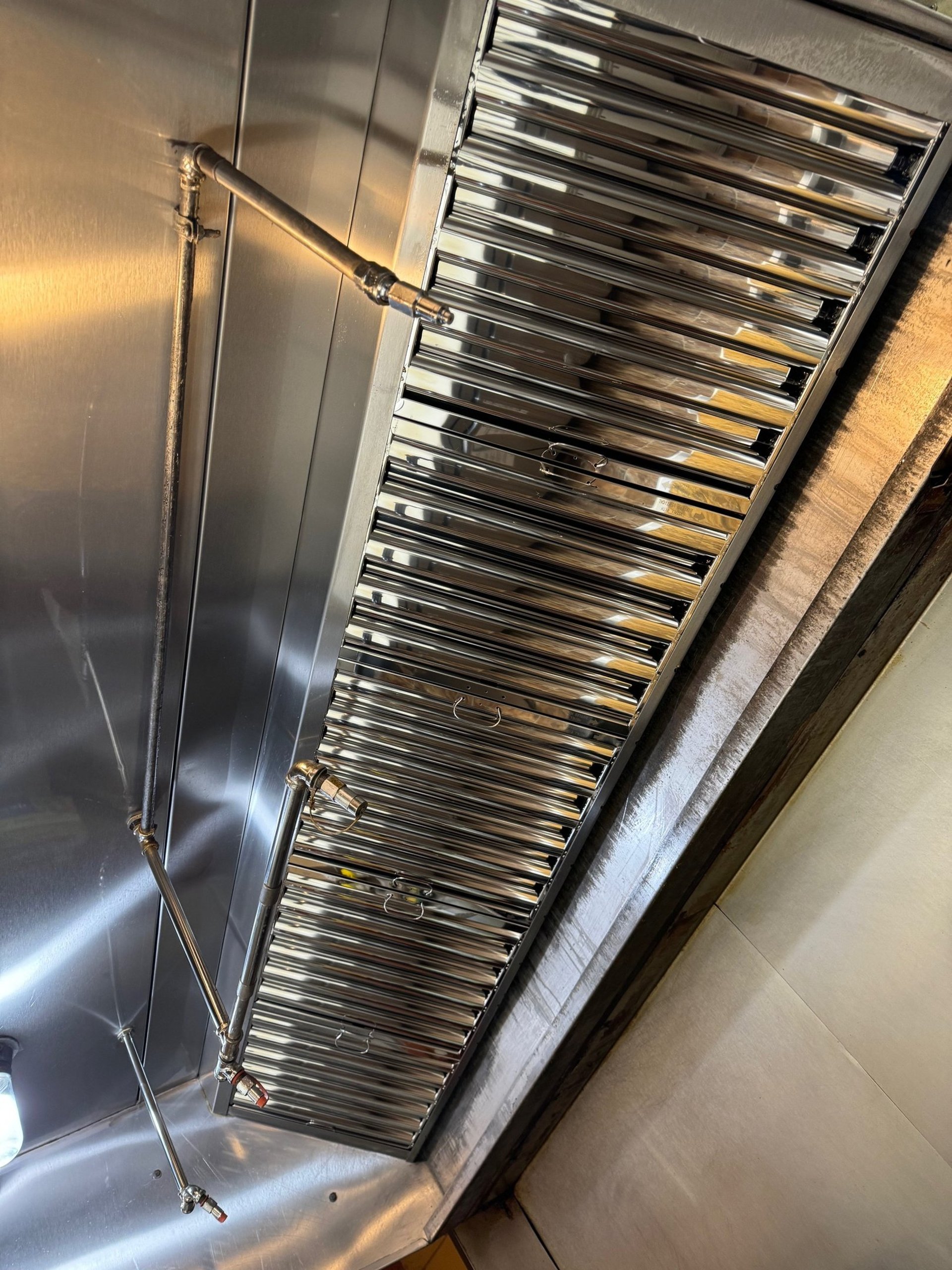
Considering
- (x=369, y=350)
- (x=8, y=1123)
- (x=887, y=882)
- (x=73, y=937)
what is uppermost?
(x=369, y=350)

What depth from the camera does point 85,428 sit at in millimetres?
1432

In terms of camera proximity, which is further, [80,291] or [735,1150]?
[735,1150]

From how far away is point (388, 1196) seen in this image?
2.86 metres

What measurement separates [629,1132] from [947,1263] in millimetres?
905

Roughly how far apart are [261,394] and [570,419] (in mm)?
569

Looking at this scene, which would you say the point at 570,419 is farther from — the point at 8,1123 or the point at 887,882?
the point at 8,1123

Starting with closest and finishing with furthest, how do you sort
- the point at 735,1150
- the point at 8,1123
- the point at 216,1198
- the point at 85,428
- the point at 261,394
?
1. the point at 85,428
2. the point at 261,394
3. the point at 8,1123
4. the point at 735,1150
5. the point at 216,1198

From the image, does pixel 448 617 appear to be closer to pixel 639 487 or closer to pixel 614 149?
pixel 639 487

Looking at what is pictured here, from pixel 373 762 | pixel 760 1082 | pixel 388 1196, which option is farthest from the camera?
pixel 388 1196

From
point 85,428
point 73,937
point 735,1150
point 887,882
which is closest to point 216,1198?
point 73,937

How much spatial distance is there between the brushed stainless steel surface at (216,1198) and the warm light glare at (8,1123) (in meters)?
0.27

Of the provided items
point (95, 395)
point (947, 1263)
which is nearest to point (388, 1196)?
point (947, 1263)

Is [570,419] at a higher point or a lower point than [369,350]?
lower

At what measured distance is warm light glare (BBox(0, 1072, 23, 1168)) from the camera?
2125mm
